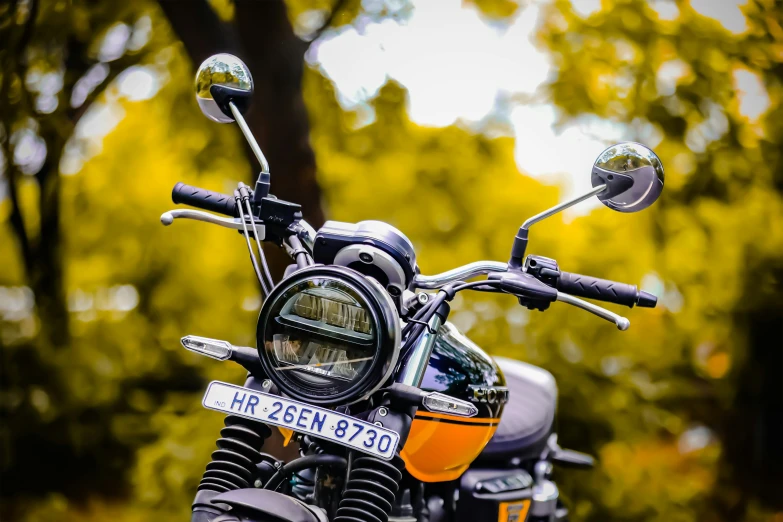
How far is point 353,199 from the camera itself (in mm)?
3990

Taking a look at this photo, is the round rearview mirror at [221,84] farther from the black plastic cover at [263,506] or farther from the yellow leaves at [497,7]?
the yellow leaves at [497,7]

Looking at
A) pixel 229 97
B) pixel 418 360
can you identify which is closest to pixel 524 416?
pixel 418 360

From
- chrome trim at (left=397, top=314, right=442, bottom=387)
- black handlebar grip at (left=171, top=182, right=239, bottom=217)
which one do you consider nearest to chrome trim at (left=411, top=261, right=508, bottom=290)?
chrome trim at (left=397, top=314, right=442, bottom=387)

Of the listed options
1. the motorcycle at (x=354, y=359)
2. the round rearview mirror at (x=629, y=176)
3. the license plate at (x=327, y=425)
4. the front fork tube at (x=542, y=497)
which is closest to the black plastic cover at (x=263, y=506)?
the motorcycle at (x=354, y=359)

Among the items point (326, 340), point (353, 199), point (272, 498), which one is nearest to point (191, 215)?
point (326, 340)

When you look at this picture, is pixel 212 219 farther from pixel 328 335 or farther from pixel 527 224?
pixel 527 224

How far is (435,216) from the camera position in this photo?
157 inches

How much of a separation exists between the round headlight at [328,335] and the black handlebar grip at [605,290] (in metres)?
0.43

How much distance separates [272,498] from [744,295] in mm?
3506

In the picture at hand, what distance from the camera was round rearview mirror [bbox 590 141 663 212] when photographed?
145cm

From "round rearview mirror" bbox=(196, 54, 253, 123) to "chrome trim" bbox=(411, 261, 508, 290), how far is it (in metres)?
0.58

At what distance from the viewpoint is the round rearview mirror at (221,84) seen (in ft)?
5.49

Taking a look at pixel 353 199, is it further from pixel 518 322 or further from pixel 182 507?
pixel 182 507

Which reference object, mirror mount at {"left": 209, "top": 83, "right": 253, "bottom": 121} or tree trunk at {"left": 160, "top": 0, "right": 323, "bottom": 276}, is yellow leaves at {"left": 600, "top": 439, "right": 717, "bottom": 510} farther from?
mirror mount at {"left": 209, "top": 83, "right": 253, "bottom": 121}
